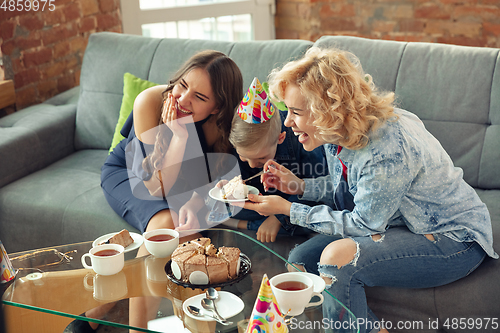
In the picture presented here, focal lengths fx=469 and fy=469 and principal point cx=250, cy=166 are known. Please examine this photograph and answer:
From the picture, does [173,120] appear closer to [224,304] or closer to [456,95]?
[224,304]

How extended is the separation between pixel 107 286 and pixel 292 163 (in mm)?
801

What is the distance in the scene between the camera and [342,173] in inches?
58.2

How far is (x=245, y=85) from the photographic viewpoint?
2051mm

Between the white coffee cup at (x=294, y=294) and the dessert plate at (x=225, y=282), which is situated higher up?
the white coffee cup at (x=294, y=294)

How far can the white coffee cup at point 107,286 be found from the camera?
1.09m

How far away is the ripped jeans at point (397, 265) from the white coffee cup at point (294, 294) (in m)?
0.30

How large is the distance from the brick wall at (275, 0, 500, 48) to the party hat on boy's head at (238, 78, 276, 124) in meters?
2.00

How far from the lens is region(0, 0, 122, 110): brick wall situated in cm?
248

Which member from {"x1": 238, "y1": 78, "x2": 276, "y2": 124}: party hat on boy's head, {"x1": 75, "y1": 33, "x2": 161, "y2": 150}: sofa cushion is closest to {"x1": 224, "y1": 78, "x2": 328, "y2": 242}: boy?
{"x1": 238, "y1": 78, "x2": 276, "y2": 124}: party hat on boy's head

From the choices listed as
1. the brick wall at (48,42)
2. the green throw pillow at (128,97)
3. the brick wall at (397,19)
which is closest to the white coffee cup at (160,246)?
the green throw pillow at (128,97)

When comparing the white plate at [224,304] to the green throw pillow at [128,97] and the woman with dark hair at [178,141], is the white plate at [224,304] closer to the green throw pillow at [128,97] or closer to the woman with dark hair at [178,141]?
the woman with dark hair at [178,141]

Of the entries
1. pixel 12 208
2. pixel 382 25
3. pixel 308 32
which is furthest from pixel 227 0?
pixel 12 208

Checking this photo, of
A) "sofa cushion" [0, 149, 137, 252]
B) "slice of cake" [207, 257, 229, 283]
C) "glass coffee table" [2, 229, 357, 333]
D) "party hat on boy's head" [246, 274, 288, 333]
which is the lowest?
"sofa cushion" [0, 149, 137, 252]

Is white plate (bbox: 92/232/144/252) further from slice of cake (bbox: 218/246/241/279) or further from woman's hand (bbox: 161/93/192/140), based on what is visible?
woman's hand (bbox: 161/93/192/140)
